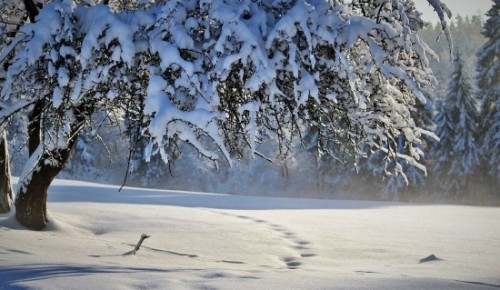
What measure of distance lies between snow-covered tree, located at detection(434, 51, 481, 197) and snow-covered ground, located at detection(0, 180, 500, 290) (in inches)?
780

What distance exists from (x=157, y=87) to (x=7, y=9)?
4.86 metres

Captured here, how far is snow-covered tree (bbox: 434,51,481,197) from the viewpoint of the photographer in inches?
1303

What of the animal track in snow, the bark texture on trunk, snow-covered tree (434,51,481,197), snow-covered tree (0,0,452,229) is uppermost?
snow-covered tree (434,51,481,197)

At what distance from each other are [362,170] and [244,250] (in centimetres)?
3227

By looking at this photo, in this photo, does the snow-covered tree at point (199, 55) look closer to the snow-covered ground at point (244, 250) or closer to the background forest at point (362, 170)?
the snow-covered ground at point (244, 250)

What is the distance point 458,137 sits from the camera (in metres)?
33.3

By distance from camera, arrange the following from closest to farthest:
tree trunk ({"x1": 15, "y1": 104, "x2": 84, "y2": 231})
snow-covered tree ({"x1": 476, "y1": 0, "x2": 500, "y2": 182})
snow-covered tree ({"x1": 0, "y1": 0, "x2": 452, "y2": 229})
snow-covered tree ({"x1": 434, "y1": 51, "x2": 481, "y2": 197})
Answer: snow-covered tree ({"x1": 0, "y1": 0, "x2": 452, "y2": 229})
tree trunk ({"x1": 15, "y1": 104, "x2": 84, "y2": 231})
snow-covered tree ({"x1": 476, "y1": 0, "x2": 500, "y2": 182})
snow-covered tree ({"x1": 434, "y1": 51, "x2": 481, "y2": 197})

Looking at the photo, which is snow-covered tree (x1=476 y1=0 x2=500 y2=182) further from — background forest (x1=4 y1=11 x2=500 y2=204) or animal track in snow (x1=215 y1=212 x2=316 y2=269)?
animal track in snow (x1=215 y1=212 x2=316 y2=269)

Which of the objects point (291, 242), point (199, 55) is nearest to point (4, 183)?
point (291, 242)

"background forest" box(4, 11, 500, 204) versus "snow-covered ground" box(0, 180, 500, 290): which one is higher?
"background forest" box(4, 11, 500, 204)

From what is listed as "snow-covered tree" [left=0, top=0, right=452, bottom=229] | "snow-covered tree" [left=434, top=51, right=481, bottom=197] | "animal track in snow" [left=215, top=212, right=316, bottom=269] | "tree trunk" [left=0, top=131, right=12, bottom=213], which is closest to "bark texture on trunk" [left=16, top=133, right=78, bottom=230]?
"tree trunk" [left=0, top=131, right=12, bottom=213]

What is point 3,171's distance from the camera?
925 centimetres

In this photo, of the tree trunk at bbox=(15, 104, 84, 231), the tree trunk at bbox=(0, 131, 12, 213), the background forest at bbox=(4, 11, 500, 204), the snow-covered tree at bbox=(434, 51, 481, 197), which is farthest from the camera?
the background forest at bbox=(4, 11, 500, 204)

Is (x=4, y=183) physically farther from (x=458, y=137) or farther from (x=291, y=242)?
(x=458, y=137)
